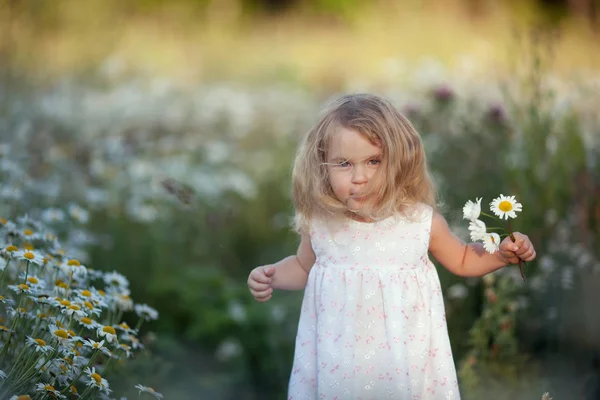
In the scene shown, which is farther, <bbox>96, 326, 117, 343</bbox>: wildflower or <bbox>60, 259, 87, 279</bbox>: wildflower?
<bbox>60, 259, 87, 279</bbox>: wildflower

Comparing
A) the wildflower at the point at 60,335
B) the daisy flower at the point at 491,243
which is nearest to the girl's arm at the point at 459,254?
the daisy flower at the point at 491,243

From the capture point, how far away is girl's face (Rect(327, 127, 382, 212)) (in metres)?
2.03

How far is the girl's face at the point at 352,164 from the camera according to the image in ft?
6.67

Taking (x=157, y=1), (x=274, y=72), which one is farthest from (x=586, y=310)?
(x=157, y=1)

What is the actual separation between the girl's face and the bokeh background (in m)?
0.87

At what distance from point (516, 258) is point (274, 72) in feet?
15.1

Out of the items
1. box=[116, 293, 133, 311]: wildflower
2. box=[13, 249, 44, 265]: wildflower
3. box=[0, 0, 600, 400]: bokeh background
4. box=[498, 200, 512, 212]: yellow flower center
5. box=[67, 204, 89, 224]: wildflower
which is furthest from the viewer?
box=[67, 204, 89, 224]: wildflower

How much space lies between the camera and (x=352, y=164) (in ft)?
6.71

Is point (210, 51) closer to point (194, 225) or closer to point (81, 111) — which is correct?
point (81, 111)

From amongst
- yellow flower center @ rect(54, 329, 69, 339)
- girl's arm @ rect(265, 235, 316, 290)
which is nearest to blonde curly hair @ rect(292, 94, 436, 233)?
girl's arm @ rect(265, 235, 316, 290)

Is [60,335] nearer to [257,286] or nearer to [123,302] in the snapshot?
[123,302]

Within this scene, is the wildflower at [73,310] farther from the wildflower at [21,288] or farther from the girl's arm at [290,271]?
the girl's arm at [290,271]

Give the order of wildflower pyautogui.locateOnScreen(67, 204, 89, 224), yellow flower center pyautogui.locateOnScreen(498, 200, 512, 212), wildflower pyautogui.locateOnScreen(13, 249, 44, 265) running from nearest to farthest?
yellow flower center pyautogui.locateOnScreen(498, 200, 512, 212) → wildflower pyautogui.locateOnScreen(13, 249, 44, 265) → wildflower pyautogui.locateOnScreen(67, 204, 89, 224)

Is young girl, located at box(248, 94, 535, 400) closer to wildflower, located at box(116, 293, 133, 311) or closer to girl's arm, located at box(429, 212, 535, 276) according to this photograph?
girl's arm, located at box(429, 212, 535, 276)
